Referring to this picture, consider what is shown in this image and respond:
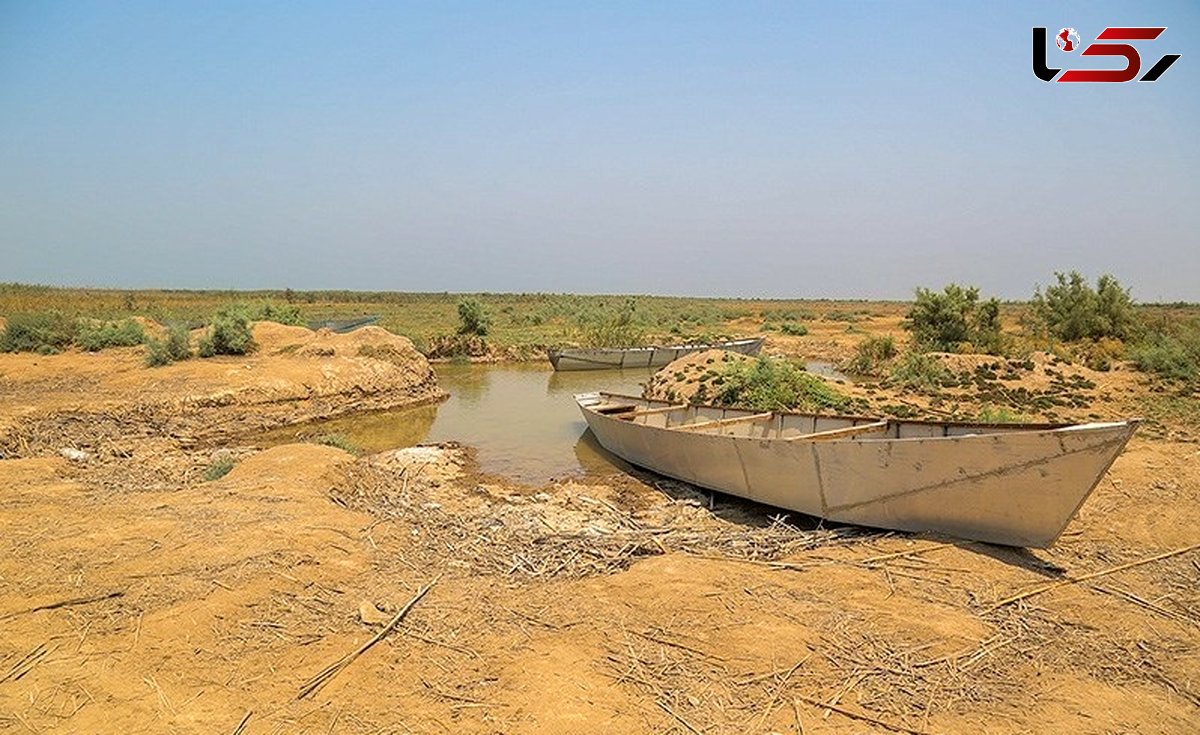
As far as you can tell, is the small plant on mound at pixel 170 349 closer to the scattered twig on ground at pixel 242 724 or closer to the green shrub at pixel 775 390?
the green shrub at pixel 775 390

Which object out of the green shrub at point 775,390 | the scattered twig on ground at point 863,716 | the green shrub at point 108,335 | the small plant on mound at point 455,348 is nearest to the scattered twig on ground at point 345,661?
the scattered twig on ground at point 863,716

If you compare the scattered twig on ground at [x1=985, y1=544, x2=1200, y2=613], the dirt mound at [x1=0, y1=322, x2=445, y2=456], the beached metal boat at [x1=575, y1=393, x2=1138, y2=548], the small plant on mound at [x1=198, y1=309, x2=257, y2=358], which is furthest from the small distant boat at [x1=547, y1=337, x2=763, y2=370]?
the scattered twig on ground at [x1=985, y1=544, x2=1200, y2=613]

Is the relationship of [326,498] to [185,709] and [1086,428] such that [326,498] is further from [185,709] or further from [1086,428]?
[1086,428]

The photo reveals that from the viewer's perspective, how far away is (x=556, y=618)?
16.0ft

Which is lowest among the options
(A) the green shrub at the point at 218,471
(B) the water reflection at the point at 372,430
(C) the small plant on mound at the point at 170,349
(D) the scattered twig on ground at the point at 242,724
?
(B) the water reflection at the point at 372,430

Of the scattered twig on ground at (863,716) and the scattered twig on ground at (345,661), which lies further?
the scattered twig on ground at (345,661)

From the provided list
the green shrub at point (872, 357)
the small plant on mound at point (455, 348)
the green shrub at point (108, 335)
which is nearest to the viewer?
the green shrub at point (108, 335)

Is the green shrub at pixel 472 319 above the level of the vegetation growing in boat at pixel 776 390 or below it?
above

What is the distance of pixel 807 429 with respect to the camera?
9727 millimetres

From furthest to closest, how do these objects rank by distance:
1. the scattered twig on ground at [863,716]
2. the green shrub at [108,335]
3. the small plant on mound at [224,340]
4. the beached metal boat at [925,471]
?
the green shrub at [108,335], the small plant on mound at [224,340], the beached metal boat at [925,471], the scattered twig on ground at [863,716]

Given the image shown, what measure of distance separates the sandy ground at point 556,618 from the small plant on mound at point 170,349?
31.1 ft

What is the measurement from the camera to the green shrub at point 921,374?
16719 millimetres

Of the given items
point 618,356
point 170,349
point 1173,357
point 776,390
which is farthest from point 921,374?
point 170,349

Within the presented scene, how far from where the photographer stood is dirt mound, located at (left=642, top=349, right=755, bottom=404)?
15102mm
